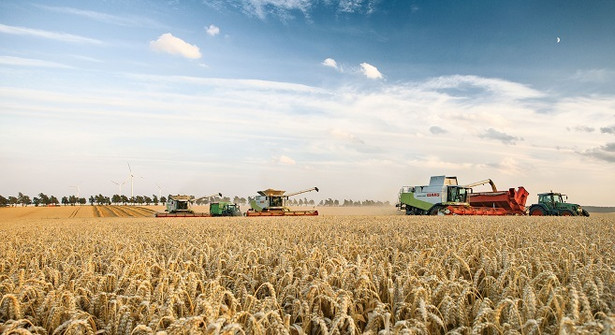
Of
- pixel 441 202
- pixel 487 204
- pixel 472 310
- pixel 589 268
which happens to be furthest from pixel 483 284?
pixel 487 204

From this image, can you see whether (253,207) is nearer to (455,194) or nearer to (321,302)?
(455,194)

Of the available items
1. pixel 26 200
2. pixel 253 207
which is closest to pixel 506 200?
pixel 253 207

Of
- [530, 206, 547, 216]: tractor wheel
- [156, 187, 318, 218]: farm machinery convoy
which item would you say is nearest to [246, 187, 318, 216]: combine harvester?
[156, 187, 318, 218]: farm machinery convoy

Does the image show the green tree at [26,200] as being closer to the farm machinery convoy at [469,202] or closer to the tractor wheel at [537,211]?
the farm machinery convoy at [469,202]

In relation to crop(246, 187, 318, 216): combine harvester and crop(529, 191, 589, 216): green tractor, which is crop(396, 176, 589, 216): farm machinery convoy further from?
crop(246, 187, 318, 216): combine harvester

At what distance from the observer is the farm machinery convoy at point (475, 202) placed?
124ft

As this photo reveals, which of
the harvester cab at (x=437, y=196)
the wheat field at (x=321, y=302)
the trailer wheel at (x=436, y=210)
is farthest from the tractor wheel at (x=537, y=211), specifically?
the wheat field at (x=321, y=302)

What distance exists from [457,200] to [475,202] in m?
3.03

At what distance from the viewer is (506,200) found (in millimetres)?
37906

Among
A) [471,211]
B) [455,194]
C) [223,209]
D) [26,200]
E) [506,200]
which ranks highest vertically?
[455,194]

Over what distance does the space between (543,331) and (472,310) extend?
2.20 ft

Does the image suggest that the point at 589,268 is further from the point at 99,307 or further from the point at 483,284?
the point at 99,307

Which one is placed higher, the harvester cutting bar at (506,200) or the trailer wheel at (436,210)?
the harvester cutting bar at (506,200)

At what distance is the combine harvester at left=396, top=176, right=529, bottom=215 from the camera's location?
37500 mm
